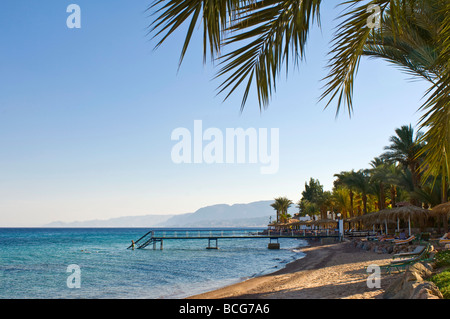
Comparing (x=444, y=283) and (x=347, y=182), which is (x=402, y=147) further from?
(x=444, y=283)

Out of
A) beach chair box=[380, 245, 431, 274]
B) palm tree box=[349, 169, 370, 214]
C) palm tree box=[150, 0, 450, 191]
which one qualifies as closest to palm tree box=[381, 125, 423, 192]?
palm tree box=[349, 169, 370, 214]

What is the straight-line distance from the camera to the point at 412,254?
42.8ft

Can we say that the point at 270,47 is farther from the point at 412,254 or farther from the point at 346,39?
the point at 412,254

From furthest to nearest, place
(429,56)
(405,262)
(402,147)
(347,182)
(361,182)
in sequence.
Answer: (347,182)
(361,182)
(402,147)
(405,262)
(429,56)

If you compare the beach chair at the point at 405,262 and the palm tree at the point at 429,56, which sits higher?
the palm tree at the point at 429,56

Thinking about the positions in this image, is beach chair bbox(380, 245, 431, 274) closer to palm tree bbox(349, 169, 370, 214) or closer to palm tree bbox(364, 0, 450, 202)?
palm tree bbox(364, 0, 450, 202)

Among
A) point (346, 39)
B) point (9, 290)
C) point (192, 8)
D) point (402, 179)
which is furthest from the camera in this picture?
point (402, 179)

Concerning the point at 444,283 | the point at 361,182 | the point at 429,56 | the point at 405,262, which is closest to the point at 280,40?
the point at 429,56

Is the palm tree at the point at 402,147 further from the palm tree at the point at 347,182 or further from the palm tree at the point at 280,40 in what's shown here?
the palm tree at the point at 280,40

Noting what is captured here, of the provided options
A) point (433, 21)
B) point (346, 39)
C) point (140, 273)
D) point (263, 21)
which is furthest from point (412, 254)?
point (140, 273)

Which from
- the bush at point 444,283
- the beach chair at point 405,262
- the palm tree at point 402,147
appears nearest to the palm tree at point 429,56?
the bush at point 444,283

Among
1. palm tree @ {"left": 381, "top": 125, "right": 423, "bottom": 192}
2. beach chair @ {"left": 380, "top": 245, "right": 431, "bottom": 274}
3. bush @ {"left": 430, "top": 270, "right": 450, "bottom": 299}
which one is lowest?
beach chair @ {"left": 380, "top": 245, "right": 431, "bottom": 274}

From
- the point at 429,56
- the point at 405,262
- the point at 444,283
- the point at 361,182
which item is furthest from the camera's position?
the point at 361,182
